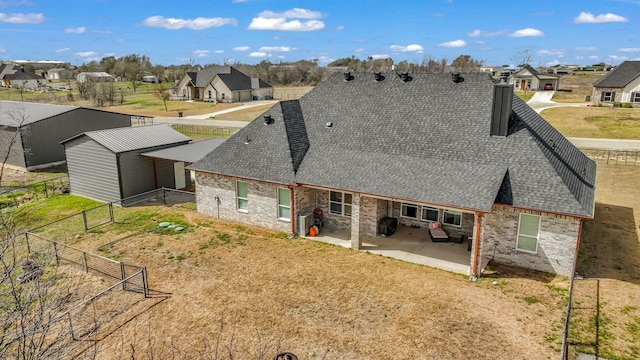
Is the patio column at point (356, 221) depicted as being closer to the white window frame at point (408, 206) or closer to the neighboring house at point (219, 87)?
the white window frame at point (408, 206)

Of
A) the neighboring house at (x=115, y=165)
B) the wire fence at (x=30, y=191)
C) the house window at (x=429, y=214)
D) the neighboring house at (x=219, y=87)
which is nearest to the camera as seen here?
the house window at (x=429, y=214)

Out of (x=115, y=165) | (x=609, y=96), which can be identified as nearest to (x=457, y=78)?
(x=115, y=165)

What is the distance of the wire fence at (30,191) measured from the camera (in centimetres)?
2627

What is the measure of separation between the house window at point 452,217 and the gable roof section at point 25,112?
30.9m

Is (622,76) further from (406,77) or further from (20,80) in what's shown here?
(20,80)

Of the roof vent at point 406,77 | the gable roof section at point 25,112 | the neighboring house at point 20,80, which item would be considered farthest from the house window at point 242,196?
the neighboring house at point 20,80

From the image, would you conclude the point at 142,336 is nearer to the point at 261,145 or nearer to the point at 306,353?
the point at 306,353

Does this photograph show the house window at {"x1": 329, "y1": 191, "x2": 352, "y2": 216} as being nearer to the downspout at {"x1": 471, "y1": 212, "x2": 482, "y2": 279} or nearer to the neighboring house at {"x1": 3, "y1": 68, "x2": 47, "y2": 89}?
the downspout at {"x1": 471, "y1": 212, "x2": 482, "y2": 279}

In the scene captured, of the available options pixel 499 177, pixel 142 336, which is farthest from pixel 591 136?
pixel 142 336

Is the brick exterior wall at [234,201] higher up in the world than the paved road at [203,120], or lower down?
lower down

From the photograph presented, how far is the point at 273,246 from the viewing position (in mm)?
19062

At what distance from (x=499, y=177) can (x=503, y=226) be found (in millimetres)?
1919

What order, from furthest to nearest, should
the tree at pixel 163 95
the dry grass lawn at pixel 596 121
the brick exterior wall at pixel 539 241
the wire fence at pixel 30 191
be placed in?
1. the tree at pixel 163 95
2. the dry grass lawn at pixel 596 121
3. the wire fence at pixel 30 191
4. the brick exterior wall at pixel 539 241

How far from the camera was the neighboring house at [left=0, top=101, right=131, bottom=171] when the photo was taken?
32.8 m
